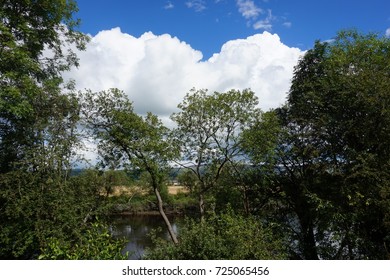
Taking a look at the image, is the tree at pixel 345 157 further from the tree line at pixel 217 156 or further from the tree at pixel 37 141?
the tree at pixel 37 141

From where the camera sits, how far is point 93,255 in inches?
299

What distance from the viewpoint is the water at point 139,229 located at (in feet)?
96.6

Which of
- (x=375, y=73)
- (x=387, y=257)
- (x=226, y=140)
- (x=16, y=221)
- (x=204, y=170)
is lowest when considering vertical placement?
(x=387, y=257)

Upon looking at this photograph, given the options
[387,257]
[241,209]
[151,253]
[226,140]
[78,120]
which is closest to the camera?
[151,253]

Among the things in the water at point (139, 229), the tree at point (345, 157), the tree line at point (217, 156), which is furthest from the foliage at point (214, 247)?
the water at point (139, 229)

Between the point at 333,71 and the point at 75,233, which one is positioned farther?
the point at 333,71

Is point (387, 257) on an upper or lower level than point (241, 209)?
lower

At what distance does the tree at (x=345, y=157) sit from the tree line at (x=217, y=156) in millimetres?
60

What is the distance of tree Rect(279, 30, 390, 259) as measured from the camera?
13.4m

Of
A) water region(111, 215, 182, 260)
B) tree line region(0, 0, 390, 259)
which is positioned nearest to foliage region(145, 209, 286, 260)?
tree line region(0, 0, 390, 259)

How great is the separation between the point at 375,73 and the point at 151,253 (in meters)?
11.6

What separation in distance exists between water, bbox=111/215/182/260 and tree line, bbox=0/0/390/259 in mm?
9093

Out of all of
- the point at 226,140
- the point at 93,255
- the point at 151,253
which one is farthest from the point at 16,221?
the point at 226,140

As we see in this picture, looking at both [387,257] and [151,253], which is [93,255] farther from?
[387,257]
